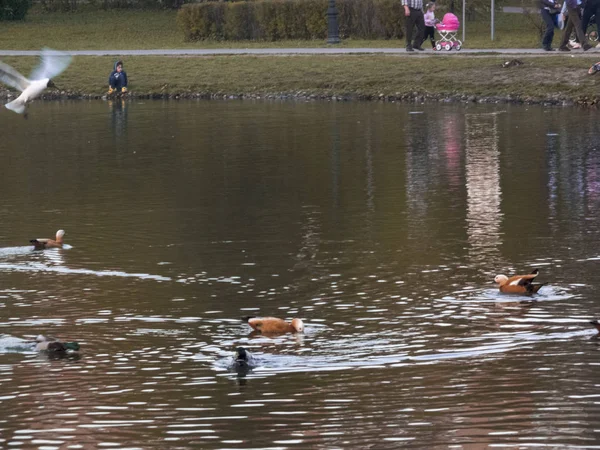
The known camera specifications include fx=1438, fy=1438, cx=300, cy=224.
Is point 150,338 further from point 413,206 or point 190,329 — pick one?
point 413,206

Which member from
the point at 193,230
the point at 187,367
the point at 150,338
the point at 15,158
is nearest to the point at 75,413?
the point at 187,367

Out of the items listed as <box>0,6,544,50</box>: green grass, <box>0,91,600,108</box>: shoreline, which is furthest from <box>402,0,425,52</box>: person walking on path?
<box>0,91,600,108</box>: shoreline

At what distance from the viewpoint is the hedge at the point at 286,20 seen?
41.3 metres

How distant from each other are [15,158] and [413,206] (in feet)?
27.0

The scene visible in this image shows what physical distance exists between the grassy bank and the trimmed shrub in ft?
A: 50.9

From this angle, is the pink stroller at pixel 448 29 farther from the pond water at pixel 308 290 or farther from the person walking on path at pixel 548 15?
the pond water at pixel 308 290

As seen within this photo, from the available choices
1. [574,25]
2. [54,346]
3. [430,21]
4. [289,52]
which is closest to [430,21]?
[430,21]

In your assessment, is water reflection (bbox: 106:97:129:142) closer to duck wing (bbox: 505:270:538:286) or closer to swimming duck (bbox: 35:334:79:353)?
duck wing (bbox: 505:270:538:286)

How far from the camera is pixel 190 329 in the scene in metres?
11.7

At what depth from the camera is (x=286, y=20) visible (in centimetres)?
4300

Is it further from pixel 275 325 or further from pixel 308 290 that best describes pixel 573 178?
pixel 275 325

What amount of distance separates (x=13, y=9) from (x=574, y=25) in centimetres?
2723

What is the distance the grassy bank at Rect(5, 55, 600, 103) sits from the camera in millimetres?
30250

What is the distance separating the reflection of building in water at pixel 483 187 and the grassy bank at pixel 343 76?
292cm
